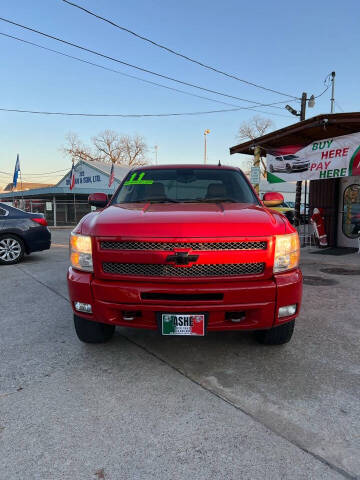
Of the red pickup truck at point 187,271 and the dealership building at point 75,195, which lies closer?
the red pickup truck at point 187,271

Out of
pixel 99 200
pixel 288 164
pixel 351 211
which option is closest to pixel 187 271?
pixel 99 200

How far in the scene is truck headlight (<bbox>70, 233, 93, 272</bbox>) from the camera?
107 inches

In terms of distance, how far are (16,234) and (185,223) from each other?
644 centimetres

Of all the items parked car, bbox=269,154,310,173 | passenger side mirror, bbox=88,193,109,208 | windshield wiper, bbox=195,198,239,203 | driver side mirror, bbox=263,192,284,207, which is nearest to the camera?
windshield wiper, bbox=195,198,239,203

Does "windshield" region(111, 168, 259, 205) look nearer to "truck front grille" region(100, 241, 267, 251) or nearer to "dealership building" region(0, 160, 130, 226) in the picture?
"truck front grille" region(100, 241, 267, 251)

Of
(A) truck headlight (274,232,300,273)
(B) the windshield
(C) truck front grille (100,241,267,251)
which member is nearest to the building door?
(B) the windshield

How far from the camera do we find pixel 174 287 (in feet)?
8.27

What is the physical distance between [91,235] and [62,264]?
18.5 feet

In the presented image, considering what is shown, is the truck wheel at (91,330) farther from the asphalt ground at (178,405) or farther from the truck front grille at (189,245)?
the truck front grille at (189,245)

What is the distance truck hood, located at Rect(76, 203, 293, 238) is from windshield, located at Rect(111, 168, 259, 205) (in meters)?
0.68

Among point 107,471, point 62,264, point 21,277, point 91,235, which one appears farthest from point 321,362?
point 62,264

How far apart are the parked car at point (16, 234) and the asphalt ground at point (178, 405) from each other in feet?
14.5

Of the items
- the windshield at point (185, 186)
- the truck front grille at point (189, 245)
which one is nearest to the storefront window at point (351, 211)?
the windshield at point (185, 186)

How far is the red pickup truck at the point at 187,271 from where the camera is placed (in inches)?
99.1
